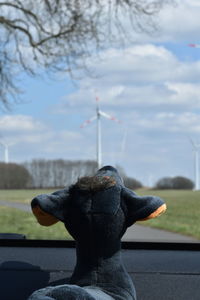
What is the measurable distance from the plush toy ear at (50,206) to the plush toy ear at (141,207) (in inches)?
8.5

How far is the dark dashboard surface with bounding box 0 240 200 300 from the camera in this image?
2523 millimetres

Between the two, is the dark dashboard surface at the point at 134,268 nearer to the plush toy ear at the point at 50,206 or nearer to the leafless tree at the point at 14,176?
the plush toy ear at the point at 50,206

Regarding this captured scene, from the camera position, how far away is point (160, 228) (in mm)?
12891

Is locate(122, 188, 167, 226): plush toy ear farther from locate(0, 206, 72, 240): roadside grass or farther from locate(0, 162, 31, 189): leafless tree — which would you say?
locate(0, 162, 31, 189): leafless tree

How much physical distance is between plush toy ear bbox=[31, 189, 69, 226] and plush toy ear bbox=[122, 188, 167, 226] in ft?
0.71

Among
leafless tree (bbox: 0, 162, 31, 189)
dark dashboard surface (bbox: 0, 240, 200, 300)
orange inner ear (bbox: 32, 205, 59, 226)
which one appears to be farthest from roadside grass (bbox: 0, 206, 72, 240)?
leafless tree (bbox: 0, 162, 31, 189)

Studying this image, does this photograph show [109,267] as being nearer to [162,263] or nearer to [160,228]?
[162,263]

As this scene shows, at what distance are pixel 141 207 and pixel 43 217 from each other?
342mm

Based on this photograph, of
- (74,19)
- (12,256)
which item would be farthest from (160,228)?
(12,256)

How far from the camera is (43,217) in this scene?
8.45 ft

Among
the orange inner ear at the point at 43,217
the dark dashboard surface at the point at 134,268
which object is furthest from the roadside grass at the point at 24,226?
the orange inner ear at the point at 43,217

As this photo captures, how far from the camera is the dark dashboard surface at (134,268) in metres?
2.52

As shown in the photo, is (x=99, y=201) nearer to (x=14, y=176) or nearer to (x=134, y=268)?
(x=134, y=268)

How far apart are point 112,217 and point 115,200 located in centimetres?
6
